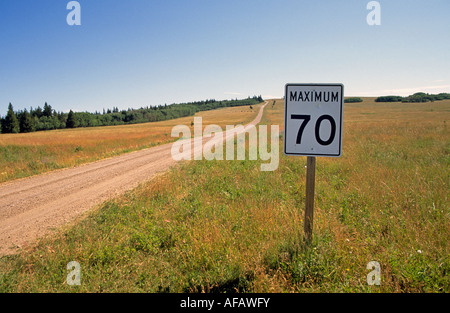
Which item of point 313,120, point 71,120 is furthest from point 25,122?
point 313,120

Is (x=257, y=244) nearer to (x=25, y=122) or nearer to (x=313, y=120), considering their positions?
(x=313, y=120)

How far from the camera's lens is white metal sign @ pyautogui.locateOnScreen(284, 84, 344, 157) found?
10.2 ft

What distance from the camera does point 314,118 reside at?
3148 mm

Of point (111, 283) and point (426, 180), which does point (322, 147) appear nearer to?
point (111, 283)

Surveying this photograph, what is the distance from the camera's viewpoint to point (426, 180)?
20.6 feet

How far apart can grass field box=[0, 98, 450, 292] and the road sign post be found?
1.23 m

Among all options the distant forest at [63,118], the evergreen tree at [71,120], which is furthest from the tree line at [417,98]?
the evergreen tree at [71,120]

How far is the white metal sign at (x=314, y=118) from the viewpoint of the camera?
122 inches

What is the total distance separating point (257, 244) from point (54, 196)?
794 centimetres

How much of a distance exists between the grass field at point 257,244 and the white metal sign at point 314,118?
1.39 m

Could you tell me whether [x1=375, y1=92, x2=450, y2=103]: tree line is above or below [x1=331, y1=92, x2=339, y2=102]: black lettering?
above

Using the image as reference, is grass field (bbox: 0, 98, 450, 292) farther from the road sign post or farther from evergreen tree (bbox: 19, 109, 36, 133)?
evergreen tree (bbox: 19, 109, 36, 133)

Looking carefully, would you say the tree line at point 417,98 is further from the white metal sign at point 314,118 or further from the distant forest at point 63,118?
the white metal sign at point 314,118

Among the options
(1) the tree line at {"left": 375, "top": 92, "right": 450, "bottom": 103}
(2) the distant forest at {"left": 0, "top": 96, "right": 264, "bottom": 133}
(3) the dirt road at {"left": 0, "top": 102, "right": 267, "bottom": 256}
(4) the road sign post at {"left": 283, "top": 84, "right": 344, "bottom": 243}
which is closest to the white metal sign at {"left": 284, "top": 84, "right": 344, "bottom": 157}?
(4) the road sign post at {"left": 283, "top": 84, "right": 344, "bottom": 243}
